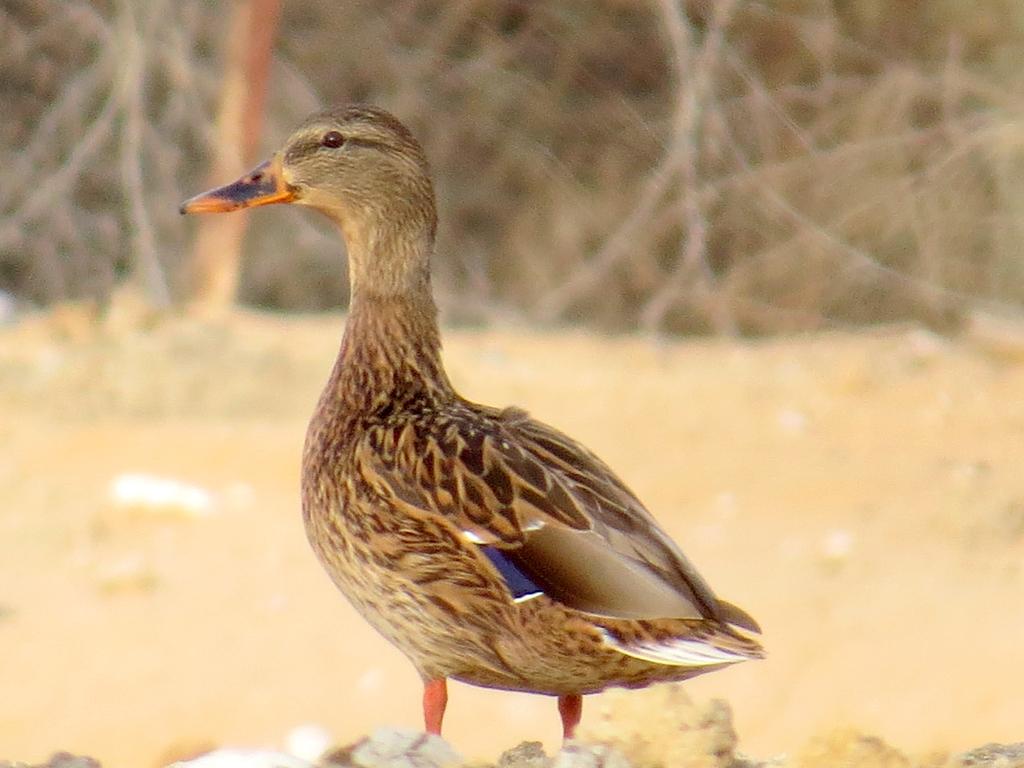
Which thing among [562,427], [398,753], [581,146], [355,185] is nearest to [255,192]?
[355,185]

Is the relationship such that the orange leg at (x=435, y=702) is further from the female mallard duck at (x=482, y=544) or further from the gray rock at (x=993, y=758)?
the gray rock at (x=993, y=758)

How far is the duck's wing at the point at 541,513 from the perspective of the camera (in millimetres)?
4086

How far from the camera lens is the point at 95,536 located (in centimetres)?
761

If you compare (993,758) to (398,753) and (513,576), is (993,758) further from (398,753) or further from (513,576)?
(398,753)

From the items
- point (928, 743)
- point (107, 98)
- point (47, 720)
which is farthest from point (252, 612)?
point (107, 98)

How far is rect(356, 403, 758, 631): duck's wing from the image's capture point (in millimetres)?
4086

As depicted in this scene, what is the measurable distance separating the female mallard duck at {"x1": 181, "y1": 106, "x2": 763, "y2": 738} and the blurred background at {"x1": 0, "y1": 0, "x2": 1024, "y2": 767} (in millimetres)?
511

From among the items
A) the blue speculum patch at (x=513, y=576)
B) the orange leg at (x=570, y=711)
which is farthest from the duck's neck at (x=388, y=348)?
the orange leg at (x=570, y=711)

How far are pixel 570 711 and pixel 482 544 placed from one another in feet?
1.63

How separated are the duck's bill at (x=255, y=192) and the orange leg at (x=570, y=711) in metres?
1.41

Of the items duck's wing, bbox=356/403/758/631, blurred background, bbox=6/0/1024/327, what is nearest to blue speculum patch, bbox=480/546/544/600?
duck's wing, bbox=356/403/758/631

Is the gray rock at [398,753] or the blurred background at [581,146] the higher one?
Answer: the blurred background at [581,146]

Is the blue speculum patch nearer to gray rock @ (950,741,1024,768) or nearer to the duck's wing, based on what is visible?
the duck's wing

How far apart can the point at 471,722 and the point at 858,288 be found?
22.6ft
